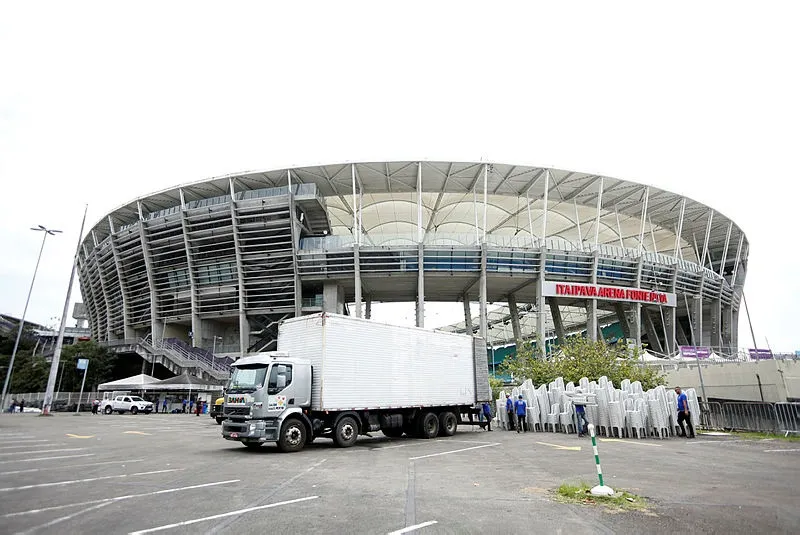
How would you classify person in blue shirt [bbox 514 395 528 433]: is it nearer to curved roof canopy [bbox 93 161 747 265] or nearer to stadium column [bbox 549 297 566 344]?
curved roof canopy [bbox 93 161 747 265]

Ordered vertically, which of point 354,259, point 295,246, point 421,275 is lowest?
point 421,275

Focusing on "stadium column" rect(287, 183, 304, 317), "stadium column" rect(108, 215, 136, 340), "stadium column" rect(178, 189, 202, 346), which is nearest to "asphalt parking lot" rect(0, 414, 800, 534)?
"stadium column" rect(287, 183, 304, 317)

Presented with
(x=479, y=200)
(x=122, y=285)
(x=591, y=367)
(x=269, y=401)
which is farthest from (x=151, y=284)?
(x=591, y=367)

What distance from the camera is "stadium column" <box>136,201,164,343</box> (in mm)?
51375

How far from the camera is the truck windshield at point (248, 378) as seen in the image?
44.3 feet

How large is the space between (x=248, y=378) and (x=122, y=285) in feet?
168

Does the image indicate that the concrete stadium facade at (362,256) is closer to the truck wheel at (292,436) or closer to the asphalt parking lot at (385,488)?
the truck wheel at (292,436)

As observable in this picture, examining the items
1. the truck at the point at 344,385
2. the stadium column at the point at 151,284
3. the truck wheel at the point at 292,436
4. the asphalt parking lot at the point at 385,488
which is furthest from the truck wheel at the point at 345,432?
the stadium column at the point at 151,284

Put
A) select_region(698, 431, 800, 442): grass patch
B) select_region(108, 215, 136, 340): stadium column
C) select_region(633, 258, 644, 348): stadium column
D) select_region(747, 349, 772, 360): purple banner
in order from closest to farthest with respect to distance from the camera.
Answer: select_region(698, 431, 800, 442): grass patch < select_region(747, 349, 772, 360): purple banner < select_region(633, 258, 644, 348): stadium column < select_region(108, 215, 136, 340): stadium column

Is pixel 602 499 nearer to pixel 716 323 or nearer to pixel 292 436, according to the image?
pixel 292 436

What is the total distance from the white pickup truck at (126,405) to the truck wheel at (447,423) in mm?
33545

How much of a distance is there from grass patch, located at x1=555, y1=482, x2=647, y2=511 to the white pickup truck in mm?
42826

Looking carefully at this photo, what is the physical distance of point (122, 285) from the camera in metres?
56.0

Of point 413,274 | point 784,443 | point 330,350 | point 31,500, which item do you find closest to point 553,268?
point 413,274
